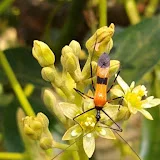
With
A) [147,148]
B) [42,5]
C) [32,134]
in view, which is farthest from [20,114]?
[42,5]

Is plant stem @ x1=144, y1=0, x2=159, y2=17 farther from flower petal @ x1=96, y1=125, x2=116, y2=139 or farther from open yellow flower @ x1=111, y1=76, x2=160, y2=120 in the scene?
flower petal @ x1=96, y1=125, x2=116, y2=139

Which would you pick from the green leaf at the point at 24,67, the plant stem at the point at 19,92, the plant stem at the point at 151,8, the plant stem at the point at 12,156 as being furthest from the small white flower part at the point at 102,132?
the plant stem at the point at 151,8

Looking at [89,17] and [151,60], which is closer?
[151,60]

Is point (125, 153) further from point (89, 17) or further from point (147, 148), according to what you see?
point (89, 17)

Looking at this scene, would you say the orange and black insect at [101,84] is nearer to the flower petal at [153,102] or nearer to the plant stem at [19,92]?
the flower petal at [153,102]

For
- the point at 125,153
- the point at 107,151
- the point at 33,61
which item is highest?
the point at 33,61

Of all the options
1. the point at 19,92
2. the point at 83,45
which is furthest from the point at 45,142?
the point at 83,45
